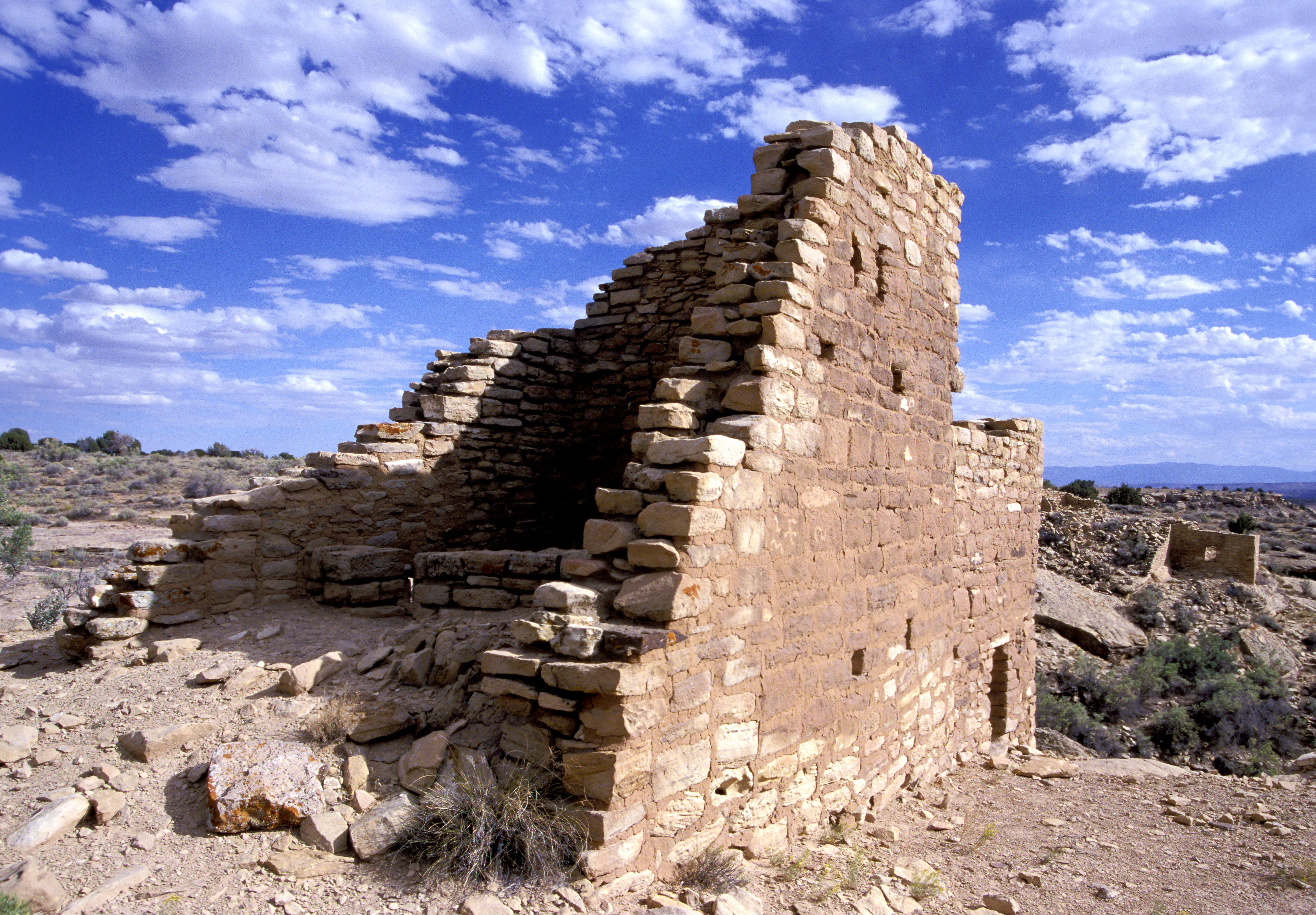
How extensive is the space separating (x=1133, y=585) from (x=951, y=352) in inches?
503

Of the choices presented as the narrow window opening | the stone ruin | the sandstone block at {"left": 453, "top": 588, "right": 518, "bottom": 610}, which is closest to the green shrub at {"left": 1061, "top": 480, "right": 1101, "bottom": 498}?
the narrow window opening

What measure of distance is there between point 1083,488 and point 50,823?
39.2 metres

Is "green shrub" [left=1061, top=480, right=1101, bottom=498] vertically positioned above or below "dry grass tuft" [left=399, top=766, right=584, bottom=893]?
above

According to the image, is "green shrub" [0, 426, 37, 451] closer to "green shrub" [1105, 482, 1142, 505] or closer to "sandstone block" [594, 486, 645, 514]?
"sandstone block" [594, 486, 645, 514]

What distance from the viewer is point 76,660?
5844mm

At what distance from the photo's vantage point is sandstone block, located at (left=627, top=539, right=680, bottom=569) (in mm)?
3701

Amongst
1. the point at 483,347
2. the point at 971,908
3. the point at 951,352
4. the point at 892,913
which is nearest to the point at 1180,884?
the point at 971,908

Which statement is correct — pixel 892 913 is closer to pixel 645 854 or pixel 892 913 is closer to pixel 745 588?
pixel 645 854

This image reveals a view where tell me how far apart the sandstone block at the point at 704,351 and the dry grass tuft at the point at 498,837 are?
223 cm

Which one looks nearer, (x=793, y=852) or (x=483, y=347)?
(x=793, y=852)

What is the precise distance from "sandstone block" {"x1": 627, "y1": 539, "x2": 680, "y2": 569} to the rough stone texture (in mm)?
1774

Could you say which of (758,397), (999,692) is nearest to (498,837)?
(758,397)

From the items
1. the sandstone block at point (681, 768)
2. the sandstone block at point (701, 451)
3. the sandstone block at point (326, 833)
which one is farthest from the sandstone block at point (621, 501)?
the sandstone block at point (326, 833)

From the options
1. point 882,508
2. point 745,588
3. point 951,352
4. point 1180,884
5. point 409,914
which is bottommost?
point 1180,884
